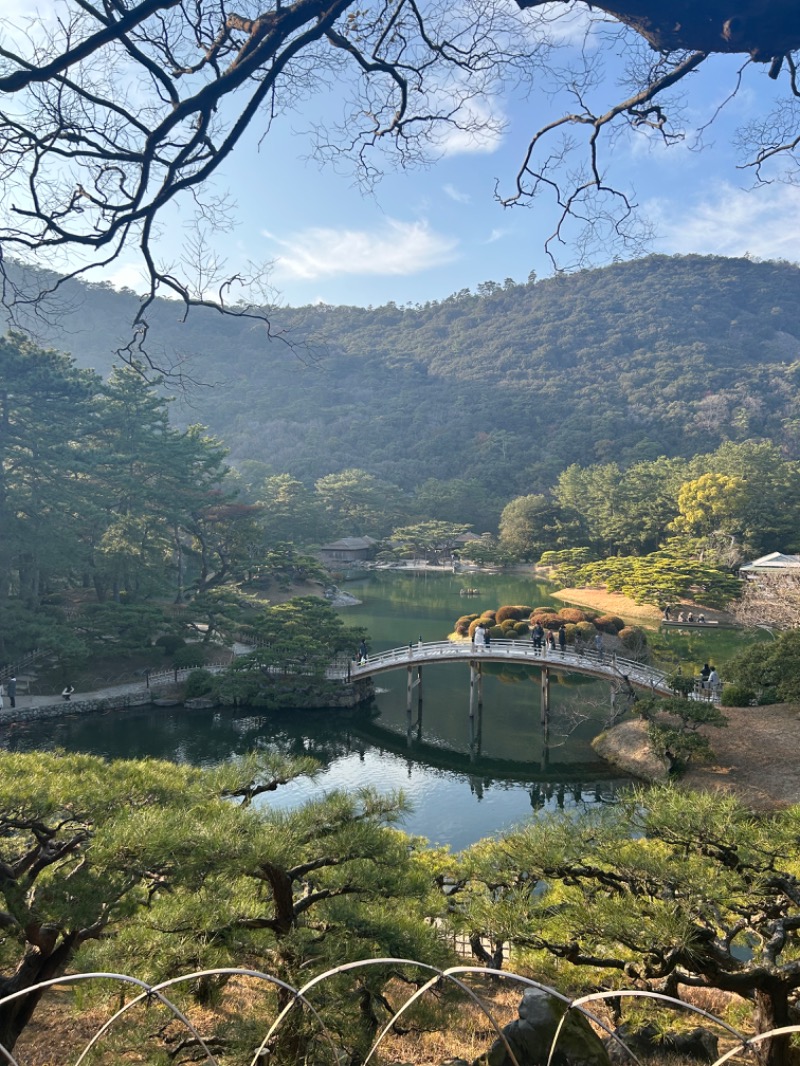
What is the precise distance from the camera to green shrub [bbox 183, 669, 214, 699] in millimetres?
17906

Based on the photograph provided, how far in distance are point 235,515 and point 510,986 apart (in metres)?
22.6

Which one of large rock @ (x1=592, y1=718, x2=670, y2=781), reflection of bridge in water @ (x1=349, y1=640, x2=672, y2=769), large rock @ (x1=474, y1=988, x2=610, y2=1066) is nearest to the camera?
large rock @ (x1=474, y1=988, x2=610, y2=1066)

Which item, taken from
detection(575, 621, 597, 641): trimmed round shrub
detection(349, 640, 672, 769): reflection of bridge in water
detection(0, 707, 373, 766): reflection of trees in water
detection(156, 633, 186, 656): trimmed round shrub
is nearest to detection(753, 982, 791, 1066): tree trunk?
detection(349, 640, 672, 769): reflection of bridge in water

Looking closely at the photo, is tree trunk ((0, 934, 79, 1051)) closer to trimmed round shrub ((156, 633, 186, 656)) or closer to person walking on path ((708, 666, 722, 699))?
person walking on path ((708, 666, 722, 699))

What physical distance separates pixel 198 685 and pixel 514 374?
7262 centimetres

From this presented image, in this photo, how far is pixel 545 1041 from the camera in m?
4.10

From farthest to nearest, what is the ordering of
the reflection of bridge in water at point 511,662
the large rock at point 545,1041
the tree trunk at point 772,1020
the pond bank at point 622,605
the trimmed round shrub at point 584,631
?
the pond bank at point 622,605, the trimmed round shrub at point 584,631, the reflection of bridge in water at point 511,662, the large rock at point 545,1041, the tree trunk at point 772,1020

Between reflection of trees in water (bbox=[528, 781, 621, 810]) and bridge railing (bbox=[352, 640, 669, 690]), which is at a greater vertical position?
bridge railing (bbox=[352, 640, 669, 690])

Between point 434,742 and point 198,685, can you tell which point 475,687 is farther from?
point 198,685

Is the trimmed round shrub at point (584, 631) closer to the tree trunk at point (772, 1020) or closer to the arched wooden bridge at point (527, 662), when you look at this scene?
the arched wooden bridge at point (527, 662)

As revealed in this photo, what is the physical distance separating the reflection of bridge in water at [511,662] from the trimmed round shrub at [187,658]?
15.1 ft

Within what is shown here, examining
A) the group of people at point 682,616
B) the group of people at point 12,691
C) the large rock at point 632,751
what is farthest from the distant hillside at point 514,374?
the large rock at point 632,751

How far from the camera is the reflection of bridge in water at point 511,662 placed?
15.5 metres

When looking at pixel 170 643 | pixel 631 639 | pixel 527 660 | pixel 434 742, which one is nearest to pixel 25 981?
pixel 434 742
